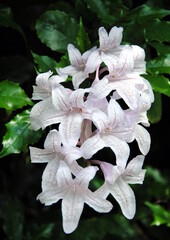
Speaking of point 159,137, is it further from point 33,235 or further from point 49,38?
point 49,38

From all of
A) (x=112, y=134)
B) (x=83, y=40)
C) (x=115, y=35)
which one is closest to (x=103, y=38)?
(x=115, y=35)

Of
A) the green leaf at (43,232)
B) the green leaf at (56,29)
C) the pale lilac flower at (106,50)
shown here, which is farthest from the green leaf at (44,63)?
the green leaf at (43,232)

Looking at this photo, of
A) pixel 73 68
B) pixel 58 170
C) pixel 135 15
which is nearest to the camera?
pixel 58 170

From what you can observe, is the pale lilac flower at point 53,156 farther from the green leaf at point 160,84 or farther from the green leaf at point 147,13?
the green leaf at point 147,13

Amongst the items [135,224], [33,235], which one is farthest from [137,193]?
[33,235]

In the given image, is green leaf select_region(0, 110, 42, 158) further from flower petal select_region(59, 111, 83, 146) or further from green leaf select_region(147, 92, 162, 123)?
green leaf select_region(147, 92, 162, 123)

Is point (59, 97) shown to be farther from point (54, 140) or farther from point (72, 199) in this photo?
point (72, 199)

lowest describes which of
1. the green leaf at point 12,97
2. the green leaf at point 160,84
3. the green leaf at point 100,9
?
the green leaf at point 12,97
